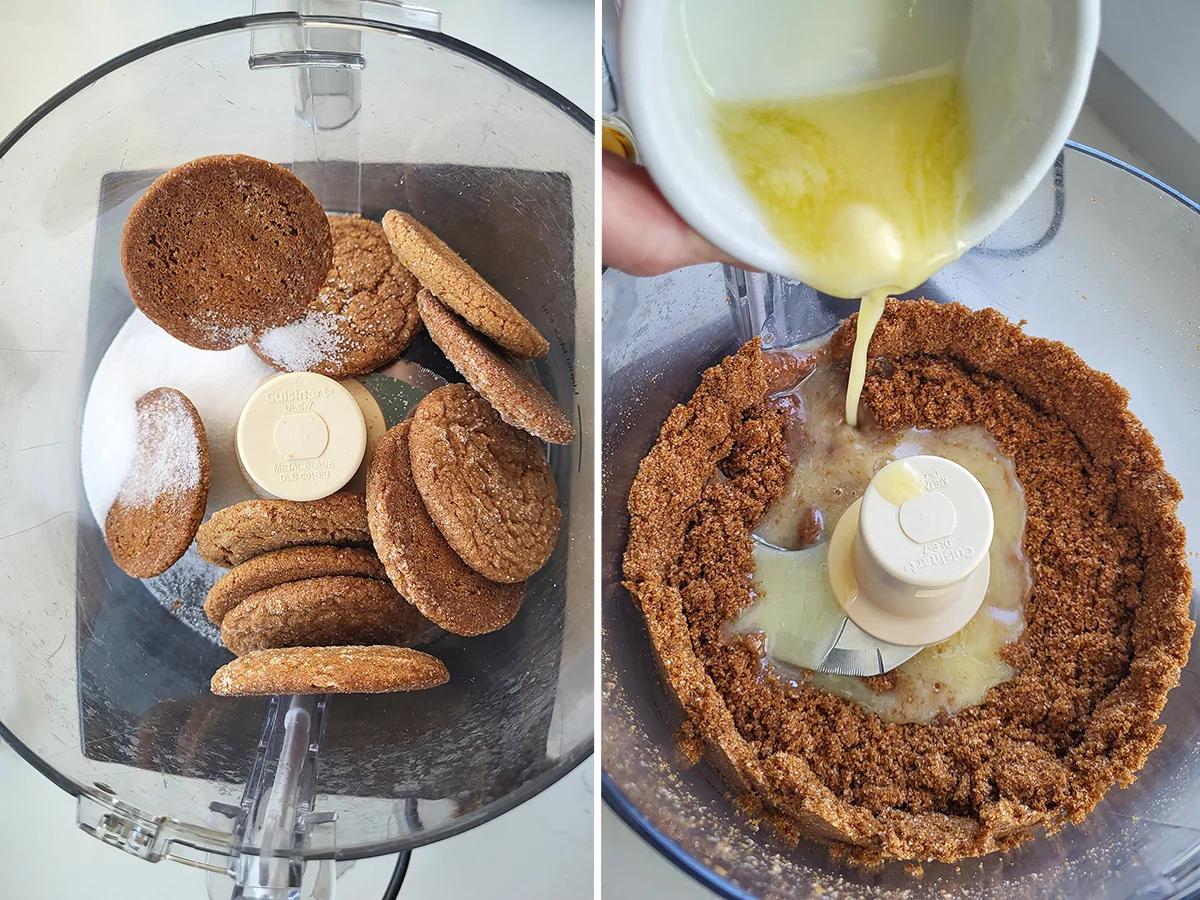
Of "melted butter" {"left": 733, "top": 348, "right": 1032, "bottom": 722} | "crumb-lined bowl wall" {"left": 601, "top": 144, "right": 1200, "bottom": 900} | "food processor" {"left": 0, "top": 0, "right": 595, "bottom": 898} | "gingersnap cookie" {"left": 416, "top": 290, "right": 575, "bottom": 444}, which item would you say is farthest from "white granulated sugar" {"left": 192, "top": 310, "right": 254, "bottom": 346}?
"melted butter" {"left": 733, "top": 348, "right": 1032, "bottom": 722}

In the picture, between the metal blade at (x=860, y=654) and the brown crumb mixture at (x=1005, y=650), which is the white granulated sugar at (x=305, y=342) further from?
the metal blade at (x=860, y=654)

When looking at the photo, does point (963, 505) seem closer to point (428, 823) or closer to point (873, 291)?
point (873, 291)

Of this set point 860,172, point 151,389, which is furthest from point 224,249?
point 860,172

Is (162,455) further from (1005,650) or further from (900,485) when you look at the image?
(1005,650)

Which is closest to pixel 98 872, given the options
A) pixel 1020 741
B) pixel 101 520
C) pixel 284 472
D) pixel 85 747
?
pixel 85 747

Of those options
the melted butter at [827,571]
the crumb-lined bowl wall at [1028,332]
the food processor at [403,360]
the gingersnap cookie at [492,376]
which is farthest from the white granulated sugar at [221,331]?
the melted butter at [827,571]

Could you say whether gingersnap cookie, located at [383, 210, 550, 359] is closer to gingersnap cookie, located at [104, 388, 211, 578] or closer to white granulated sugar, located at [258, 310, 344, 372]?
white granulated sugar, located at [258, 310, 344, 372]
